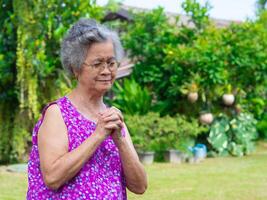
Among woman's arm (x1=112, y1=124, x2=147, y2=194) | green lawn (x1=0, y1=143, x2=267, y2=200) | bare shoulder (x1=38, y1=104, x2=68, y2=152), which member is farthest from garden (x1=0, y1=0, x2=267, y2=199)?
bare shoulder (x1=38, y1=104, x2=68, y2=152)

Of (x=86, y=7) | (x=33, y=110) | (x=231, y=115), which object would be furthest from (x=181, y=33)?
(x=33, y=110)

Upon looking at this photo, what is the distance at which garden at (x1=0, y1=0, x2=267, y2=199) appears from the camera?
9875 millimetres

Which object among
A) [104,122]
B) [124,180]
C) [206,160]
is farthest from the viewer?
[206,160]

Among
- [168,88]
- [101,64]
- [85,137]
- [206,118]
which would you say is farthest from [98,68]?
[168,88]

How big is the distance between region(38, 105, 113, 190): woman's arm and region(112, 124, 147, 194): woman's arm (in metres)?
0.11

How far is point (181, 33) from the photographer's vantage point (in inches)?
508

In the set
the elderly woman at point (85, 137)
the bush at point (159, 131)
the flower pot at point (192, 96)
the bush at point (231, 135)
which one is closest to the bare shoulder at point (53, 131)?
the elderly woman at point (85, 137)

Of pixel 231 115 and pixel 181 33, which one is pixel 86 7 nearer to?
pixel 181 33

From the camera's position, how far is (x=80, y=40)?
86.1 inches

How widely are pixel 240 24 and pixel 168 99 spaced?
226 cm

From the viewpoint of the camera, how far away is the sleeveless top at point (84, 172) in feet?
7.01

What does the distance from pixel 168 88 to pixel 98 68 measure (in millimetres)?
10504

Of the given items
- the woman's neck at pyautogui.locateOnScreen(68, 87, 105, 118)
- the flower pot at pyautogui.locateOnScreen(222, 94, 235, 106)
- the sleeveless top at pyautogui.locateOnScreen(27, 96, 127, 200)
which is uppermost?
the woman's neck at pyautogui.locateOnScreen(68, 87, 105, 118)

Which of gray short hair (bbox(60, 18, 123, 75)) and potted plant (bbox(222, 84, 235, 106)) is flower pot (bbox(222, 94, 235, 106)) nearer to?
potted plant (bbox(222, 84, 235, 106))
